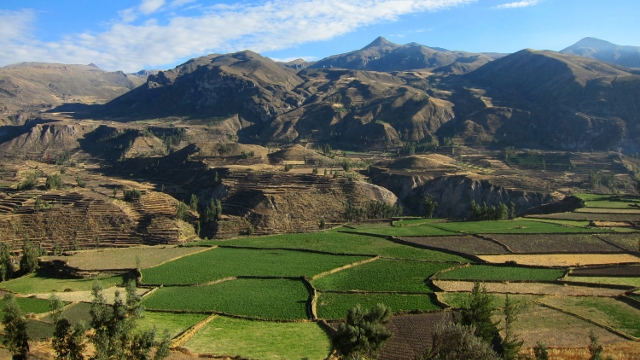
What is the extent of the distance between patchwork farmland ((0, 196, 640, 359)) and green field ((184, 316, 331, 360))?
0.08m

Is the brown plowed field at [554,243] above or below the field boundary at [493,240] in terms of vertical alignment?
above

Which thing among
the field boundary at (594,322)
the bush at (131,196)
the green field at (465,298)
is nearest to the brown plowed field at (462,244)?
the green field at (465,298)

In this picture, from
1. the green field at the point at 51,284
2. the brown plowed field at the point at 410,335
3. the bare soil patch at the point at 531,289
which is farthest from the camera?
the green field at the point at 51,284

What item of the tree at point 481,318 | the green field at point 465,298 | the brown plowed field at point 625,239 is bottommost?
the green field at point 465,298

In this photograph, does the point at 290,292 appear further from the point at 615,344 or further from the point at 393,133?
the point at 393,133

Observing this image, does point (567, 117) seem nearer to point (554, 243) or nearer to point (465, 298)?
point (554, 243)

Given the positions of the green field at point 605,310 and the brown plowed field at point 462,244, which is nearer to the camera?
the green field at point 605,310

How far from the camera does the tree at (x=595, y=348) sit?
78.1 feet

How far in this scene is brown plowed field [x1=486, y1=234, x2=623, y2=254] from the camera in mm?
52000

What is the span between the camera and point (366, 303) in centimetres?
3734

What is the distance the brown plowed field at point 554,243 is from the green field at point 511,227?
7.09ft

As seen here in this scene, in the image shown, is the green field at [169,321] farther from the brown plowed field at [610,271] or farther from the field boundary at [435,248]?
the brown plowed field at [610,271]

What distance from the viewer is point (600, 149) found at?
14338 cm

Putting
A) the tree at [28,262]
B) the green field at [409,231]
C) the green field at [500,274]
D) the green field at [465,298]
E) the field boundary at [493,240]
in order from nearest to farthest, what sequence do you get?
the green field at [465,298]
the green field at [500,274]
the field boundary at [493,240]
the tree at [28,262]
the green field at [409,231]
